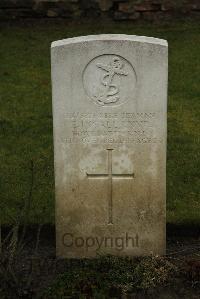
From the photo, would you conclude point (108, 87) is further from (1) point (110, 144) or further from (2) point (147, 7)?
(2) point (147, 7)

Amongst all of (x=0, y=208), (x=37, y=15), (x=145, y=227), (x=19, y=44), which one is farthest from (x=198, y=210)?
(x=37, y=15)

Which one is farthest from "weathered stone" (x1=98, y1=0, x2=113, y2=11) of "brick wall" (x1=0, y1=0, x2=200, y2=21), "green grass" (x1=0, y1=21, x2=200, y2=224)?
"green grass" (x1=0, y1=21, x2=200, y2=224)

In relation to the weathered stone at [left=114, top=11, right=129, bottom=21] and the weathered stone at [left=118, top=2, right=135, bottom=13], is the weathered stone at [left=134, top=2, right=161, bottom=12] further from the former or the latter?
the weathered stone at [left=114, top=11, right=129, bottom=21]

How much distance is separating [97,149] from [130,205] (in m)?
0.50

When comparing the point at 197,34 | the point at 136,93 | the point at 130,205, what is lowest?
the point at 130,205

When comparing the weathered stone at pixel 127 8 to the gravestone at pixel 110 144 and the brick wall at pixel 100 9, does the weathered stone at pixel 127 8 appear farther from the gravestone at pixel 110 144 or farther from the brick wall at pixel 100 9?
the gravestone at pixel 110 144

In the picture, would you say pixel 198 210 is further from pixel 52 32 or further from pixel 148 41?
pixel 52 32

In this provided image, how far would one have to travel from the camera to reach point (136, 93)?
485cm

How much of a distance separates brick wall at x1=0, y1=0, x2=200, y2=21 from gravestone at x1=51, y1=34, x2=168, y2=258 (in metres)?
6.88

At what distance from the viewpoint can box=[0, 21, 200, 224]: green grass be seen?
237 inches

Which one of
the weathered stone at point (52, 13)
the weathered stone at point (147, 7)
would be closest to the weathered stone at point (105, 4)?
the weathered stone at point (147, 7)

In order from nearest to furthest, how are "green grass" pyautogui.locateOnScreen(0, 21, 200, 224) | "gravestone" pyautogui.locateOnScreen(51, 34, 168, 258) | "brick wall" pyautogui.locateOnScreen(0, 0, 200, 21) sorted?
1. "gravestone" pyautogui.locateOnScreen(51, 34, 168, 258)
2. "green grass" pyautogui.locateOnScreen(0, 21, 200, 224)
3. "brick wall" pyautogui.locateOnScreen(0, 0, 200, 21)

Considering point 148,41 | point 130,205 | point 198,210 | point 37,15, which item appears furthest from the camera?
point 37,15

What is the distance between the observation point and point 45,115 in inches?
319
